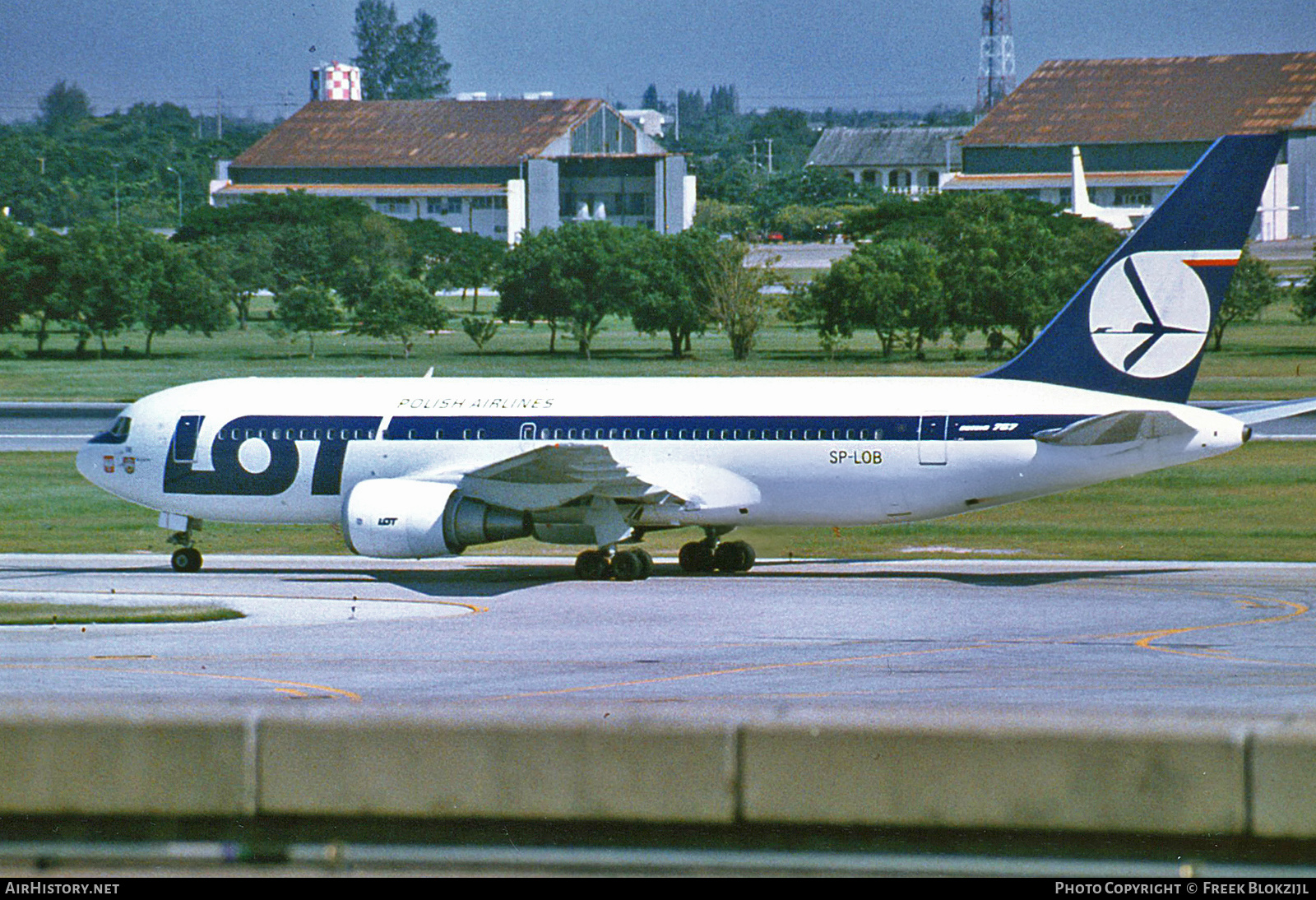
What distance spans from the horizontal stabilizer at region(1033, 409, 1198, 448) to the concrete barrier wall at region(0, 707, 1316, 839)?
21.0 meters


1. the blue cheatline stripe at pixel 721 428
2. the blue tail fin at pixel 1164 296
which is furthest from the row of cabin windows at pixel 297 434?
the blue tail fin at pixel 1164 296

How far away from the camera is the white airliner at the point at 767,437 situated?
1332 inches

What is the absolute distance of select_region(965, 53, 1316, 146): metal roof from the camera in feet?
557

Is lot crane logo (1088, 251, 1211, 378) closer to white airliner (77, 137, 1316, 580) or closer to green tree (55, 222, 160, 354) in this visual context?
white airliner (77, 137, 1316, 580)

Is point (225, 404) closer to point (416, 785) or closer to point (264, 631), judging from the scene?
point (264, 631)

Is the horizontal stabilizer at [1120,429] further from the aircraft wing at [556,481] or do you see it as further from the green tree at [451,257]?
the green tree at [451,257]

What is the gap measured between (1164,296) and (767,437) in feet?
28.0

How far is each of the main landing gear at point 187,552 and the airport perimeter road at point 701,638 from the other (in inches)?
21.6

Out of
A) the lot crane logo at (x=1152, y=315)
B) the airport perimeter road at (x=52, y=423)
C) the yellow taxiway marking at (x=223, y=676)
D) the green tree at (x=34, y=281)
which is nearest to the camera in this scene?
the yellow taxiway marking at (x=223, y=676)

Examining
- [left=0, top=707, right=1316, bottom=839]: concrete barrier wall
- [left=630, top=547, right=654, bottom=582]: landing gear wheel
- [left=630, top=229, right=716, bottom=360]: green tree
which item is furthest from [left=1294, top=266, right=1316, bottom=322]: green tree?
[left=0, top=707, right=1316, bottom=839]: concrete barrier wall

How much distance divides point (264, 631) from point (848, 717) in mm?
17163

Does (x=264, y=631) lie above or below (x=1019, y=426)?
below

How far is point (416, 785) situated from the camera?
43.0 ft
